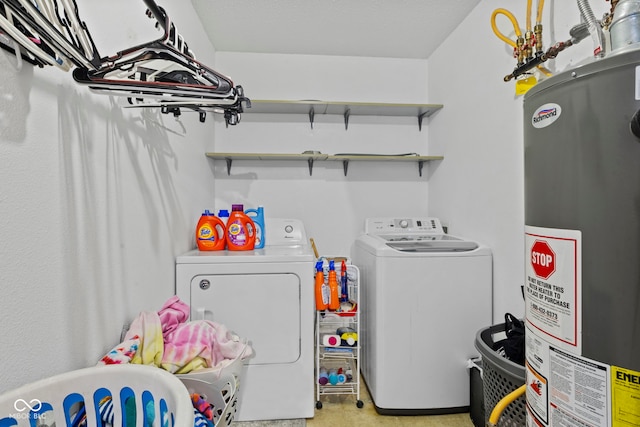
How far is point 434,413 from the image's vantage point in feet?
6.40

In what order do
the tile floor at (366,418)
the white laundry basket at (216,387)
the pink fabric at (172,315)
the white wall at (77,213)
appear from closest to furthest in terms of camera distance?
1. the white wall at (77,213)
2. the white laundry basket at (216,387)
3. the pink fabric at (172,315)
4. the tile floor at (366,418)

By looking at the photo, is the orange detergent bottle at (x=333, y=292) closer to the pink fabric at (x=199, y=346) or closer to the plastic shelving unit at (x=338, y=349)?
the plastic shelving unit at (x=338, y=349)

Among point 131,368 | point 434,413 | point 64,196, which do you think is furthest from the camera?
point 434,413

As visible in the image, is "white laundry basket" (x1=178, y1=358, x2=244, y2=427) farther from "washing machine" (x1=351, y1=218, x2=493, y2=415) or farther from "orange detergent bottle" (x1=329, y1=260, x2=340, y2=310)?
"washing machine" (x1=351, y1=218, x2=493, y2=415)

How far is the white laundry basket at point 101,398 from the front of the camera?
669mm

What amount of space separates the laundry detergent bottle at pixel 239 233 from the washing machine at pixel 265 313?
187 millimetres

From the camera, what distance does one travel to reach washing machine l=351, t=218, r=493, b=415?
1914mm

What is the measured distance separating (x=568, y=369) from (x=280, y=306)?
1371 millimetres

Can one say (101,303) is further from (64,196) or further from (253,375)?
(253,375)

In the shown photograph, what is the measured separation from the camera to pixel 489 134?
6.59 ft

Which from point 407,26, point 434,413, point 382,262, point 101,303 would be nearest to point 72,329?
point 101,303

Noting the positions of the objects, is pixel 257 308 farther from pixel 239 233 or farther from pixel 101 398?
pixel 101 398

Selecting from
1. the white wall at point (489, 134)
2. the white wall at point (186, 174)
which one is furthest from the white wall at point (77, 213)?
the white wall at point (489, 134)

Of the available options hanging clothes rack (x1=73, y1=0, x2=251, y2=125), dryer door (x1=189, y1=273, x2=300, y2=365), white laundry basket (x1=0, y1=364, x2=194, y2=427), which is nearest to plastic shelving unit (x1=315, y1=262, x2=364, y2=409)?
dryer door (x1=189, y1=273, x2=300, y2=365)
